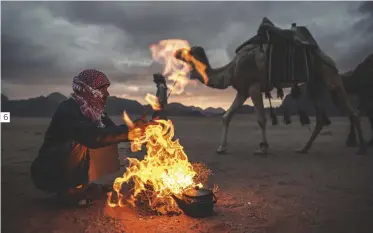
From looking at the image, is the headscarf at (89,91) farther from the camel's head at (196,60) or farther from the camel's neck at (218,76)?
the camel's neck at (218,76)

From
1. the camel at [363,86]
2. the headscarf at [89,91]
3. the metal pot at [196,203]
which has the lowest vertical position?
the metal pot at [196,203]

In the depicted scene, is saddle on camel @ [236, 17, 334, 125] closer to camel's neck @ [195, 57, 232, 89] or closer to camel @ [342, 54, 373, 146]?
camel's neck @ [195, 57, 232, 89]

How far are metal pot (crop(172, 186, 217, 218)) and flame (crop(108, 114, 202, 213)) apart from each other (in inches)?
7.8

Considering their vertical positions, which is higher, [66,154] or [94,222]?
[66,154]

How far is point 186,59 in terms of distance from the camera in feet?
28.2

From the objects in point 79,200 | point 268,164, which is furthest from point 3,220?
point 268,164

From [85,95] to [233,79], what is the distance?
501 cm

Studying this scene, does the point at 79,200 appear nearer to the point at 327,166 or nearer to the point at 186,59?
the point at 327,166

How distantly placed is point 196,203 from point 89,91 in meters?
1.72

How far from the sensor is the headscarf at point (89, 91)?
398cm

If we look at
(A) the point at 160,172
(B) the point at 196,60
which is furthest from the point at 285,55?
(A) the point at 160,172

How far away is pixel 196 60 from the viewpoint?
8.75 m

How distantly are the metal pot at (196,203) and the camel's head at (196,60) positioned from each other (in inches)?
200

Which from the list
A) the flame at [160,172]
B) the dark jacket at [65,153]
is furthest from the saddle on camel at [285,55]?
the dark jacket at [65,153]
